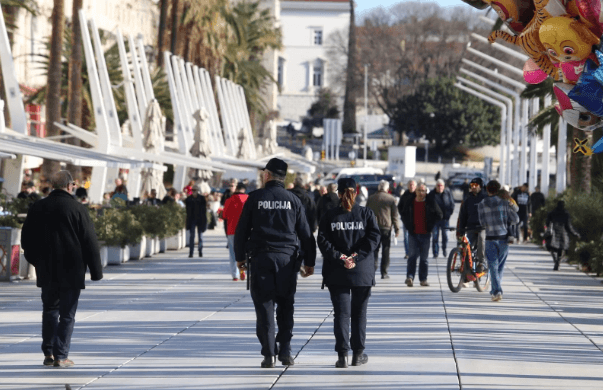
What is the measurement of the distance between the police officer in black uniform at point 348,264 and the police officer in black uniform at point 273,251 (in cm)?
22

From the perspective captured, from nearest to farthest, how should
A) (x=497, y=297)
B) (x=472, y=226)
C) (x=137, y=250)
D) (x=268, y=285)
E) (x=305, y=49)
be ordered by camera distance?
1. (x=268, y=285)
2. (x=497, y=297)
3. (x=472, y=226)
4. (x=137, y=250)
5. (x=305, y=49)

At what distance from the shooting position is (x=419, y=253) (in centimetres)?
1875

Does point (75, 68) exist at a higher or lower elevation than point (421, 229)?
higher

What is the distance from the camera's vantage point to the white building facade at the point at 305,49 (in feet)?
470

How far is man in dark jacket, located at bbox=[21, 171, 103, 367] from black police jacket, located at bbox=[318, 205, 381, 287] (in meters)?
2.03

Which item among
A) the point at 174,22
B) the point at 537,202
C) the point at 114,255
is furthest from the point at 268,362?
the point at 174,22

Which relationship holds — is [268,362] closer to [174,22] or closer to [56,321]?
[56,321]

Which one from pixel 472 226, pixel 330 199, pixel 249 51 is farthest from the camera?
pixel 249 51


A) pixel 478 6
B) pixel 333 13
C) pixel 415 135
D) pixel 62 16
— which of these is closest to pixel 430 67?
pixel 415 135

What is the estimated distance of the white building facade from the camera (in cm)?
14312

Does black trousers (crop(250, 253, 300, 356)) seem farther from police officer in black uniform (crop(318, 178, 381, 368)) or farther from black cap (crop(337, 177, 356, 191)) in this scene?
black cap (crop(337, 177, 356, 191))

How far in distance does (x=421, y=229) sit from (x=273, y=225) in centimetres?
900

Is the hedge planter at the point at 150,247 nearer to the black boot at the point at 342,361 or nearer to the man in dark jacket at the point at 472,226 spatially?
the man in dark jacket at the point at 472,226

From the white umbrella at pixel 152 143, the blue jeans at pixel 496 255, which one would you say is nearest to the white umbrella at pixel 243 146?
the white umbrella at pixel 152 143
